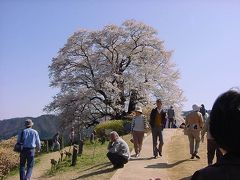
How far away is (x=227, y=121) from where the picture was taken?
8.29 ft

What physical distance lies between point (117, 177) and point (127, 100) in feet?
89.1

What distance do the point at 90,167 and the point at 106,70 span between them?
949 inches

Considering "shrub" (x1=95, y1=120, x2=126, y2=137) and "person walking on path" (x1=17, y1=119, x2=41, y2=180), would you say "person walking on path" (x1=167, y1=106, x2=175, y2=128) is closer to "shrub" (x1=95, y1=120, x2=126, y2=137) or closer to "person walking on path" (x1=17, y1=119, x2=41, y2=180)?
"shrub" (x1=95, y1=120, x2=126, y2=137)

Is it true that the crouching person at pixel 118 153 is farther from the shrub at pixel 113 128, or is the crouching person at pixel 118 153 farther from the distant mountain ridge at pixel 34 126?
the distant mountain ridge at pixel 34 126

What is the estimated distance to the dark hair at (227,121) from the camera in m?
2.51

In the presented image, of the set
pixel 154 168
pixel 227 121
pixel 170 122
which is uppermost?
pixel 170 122

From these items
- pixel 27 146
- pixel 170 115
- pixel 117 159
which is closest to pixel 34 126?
pixel 170 115

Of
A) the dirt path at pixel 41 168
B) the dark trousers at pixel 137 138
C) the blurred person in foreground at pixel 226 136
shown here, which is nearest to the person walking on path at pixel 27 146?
the dirt path at pixel 41 168

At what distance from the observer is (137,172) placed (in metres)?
11.7

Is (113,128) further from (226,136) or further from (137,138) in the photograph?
(226,136)

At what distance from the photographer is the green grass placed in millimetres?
12125

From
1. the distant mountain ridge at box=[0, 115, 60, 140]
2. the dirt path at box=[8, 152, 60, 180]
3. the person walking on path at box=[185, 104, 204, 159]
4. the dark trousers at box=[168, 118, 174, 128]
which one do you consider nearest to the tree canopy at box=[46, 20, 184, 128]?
the dark trousers at box=[168, 118, 174, 128]

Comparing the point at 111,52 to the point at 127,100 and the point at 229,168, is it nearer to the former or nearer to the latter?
the point at 127,100

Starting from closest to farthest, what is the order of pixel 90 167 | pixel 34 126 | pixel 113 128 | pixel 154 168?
1. pixel 154 168
2. pixel 90 167
3. pixel 113 128
4. pixel 34 126
